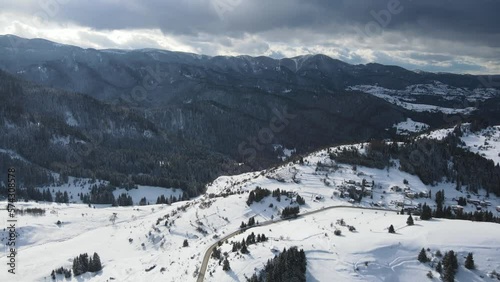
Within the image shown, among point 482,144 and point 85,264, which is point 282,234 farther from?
point 482,144

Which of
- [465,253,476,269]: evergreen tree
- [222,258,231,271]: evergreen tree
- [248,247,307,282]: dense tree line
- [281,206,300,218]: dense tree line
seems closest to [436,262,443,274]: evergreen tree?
[465,253,476,269]: evergreen tree

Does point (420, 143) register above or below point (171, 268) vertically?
above

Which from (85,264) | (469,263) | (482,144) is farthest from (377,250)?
(482,144)

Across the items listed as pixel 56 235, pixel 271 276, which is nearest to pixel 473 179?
pixel 271 276

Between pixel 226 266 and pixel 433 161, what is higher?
pixel 433 161

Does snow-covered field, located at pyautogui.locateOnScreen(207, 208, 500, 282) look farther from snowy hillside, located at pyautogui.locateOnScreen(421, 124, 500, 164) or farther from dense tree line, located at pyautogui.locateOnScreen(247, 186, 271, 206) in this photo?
snowy hillside, located at pyautogui.locateOnScreen(421, 124, 500, 164)

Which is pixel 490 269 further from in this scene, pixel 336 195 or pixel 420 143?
pixel 420 143
